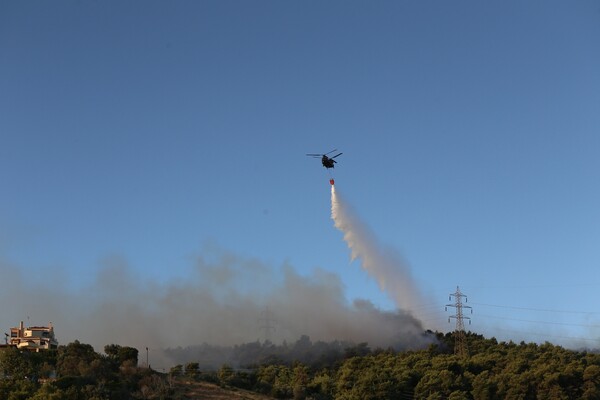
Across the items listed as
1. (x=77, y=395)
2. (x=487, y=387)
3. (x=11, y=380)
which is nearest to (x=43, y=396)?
(x=77, y=395)

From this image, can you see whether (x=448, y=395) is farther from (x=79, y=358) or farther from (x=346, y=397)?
(x=79, y=358)

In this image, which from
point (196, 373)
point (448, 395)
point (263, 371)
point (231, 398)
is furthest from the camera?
point (263, 371)

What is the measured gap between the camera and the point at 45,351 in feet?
478

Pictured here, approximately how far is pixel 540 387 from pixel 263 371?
198 feet

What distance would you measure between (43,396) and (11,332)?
88265mm

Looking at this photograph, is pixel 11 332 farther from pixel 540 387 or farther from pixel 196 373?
pixel 540 387

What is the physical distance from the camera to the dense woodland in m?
115

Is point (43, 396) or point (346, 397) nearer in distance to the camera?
point (43, 396)

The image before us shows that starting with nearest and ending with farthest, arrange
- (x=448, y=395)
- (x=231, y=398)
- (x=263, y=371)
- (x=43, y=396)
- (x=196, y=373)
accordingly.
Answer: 1. (x=43, y=396)
2. (x=231, y=398)
3. (x=448, y=395)
4. (x=196, y=373)
5. (x=263, y=371)

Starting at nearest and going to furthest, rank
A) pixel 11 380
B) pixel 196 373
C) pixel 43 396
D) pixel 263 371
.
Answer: pixel 43 396 < pixel 11 380 < pixel 196 373 < pixel 263 371

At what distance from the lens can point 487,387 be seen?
140 meters

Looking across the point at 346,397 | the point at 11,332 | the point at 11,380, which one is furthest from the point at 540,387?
the point at 11,332

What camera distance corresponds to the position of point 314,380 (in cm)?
15575

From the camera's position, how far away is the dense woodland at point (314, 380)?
115312 millimetres
